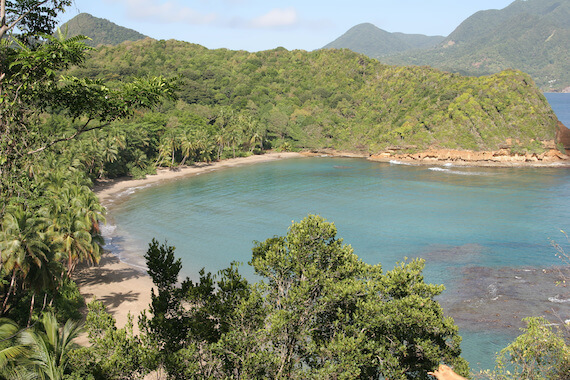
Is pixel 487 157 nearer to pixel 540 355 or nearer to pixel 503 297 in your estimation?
pixel 503 297

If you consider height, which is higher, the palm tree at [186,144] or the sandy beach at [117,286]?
the palm tree at [186,144]

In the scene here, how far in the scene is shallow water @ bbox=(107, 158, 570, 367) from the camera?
2780 cm

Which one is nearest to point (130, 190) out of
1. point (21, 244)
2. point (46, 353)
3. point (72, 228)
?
point (72, 228)

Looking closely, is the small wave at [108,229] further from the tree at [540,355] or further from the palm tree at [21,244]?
the tree at [540,355]

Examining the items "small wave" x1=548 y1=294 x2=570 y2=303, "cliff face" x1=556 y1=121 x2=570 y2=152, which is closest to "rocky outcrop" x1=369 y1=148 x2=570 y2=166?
"cliff face" x1=556 y1=121 x2=570 y2=152

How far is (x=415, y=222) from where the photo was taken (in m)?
47.1

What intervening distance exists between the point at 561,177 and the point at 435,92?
4502 centimetres

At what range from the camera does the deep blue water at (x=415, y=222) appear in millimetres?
27969

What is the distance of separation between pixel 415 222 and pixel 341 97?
8100cm

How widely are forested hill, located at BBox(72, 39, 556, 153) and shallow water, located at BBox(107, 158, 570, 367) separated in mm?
18631

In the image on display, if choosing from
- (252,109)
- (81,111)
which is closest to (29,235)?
(81,111)

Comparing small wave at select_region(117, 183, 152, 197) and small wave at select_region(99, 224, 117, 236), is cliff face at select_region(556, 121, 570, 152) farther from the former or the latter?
small wave at select_region(99, 224, 117, 236)

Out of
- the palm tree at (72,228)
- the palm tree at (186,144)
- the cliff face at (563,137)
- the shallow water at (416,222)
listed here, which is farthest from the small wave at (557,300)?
the cliff face at (563,137)

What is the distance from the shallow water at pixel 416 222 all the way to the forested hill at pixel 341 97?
18631mm
